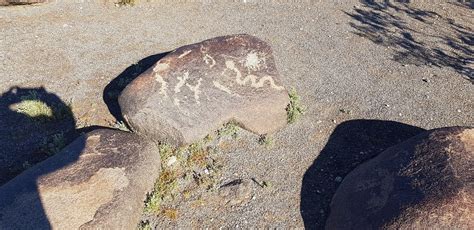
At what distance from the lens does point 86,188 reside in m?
5.49

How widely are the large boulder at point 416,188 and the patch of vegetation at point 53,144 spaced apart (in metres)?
4.19

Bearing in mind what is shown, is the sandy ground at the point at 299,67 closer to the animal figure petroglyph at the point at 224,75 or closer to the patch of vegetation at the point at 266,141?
the patch of vegetation at the point at 266,141

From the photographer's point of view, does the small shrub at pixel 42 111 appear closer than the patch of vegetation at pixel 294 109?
No

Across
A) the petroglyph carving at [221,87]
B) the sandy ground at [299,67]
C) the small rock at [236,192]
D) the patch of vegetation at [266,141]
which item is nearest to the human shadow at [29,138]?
the sandy ground at [299,67]

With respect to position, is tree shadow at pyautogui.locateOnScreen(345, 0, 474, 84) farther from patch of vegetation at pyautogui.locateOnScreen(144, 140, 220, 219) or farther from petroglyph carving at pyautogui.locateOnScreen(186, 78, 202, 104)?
patch of vegetation at pyautogui.locateOnScreen(144, 140, 220, 219)

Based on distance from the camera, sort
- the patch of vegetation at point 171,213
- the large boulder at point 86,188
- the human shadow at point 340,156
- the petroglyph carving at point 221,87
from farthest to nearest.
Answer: the petroglyph carving at point 221,87, the human shadow at point 340,156, the patch of vegetation at point 171,213, the large boulder at point 86,188

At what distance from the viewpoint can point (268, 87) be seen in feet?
23.7

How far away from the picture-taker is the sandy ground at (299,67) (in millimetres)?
6586

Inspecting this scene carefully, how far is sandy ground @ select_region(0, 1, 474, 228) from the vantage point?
659cm

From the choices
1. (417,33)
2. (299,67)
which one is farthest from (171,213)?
(417,33)

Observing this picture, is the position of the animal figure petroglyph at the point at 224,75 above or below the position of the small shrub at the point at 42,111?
above

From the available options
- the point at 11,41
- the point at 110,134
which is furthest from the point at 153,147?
the point at 11,41

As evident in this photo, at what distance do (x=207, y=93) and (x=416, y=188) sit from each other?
10.9 feet

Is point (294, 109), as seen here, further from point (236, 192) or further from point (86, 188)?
point (86, 188)
